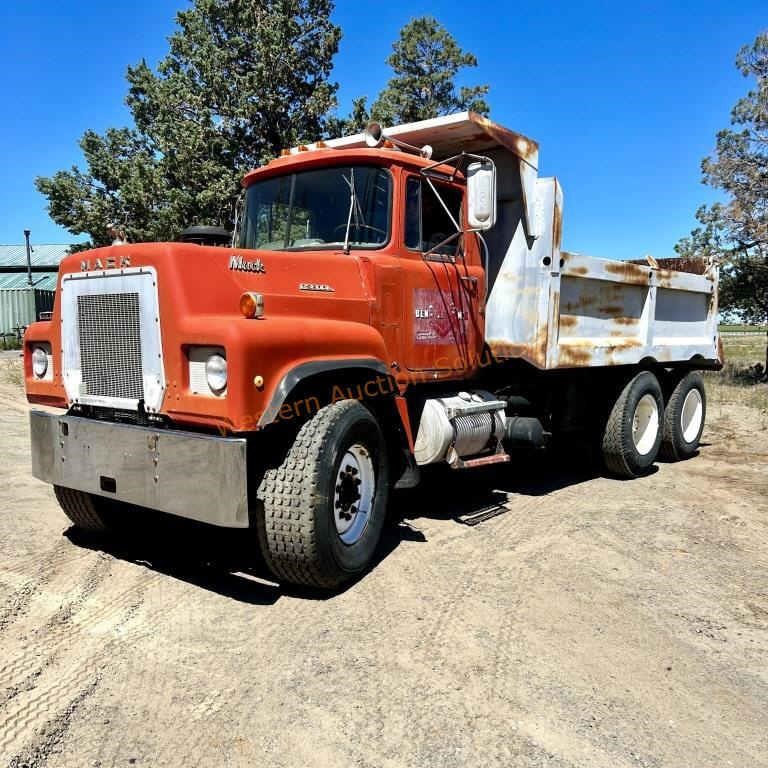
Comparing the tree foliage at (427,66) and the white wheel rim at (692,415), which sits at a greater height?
the tree foliage at (427,66)

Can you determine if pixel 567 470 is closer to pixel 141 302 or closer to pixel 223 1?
pixel 141 302

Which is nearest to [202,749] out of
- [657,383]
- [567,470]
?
[567,470]

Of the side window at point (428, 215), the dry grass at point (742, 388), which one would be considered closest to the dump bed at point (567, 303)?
the side window at point (428, 215)

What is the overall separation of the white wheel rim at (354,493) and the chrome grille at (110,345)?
4.22 ft

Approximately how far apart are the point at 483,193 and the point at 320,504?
2.47 m

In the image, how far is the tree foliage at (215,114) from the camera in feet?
62.1

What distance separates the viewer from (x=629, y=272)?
7066mm

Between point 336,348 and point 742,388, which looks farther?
point 742,388

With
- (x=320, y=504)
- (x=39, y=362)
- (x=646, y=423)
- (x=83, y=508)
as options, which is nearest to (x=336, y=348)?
(x=320, y=504)

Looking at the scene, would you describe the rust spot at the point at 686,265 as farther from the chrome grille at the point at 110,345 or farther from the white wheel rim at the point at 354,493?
the chrome grille at the point at 110,345

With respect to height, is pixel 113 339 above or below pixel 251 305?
below

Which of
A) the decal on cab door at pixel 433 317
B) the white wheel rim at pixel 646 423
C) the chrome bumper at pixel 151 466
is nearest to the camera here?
the chrome bumper at pixel 151 466

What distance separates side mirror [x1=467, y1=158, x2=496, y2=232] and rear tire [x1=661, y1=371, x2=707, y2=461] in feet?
15.3

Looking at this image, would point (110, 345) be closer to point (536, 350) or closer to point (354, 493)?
point (354, 493)
